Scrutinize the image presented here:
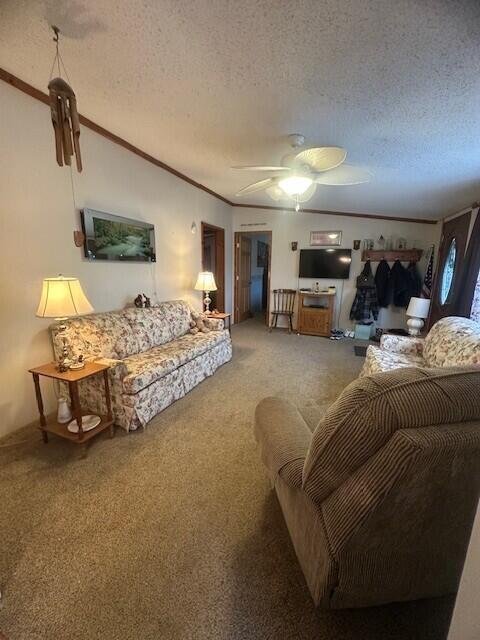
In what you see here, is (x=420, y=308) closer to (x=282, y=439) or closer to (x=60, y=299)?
(x=282, y=439)

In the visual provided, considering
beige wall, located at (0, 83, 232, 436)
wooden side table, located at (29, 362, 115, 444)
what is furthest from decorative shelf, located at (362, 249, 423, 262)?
wooden side table, located at (29, 362, 115, 444)

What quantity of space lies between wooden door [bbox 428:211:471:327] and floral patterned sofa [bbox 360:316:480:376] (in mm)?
1086

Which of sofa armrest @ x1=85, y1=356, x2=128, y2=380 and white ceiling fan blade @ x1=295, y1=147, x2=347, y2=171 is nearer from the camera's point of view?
white ceiling fan blade @ x1=295, y1=147, x2=347, y2=171

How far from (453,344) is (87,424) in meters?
3.01

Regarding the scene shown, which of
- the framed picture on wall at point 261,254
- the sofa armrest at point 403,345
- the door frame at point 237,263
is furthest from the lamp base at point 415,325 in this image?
the framed picture on wall at point 261,254

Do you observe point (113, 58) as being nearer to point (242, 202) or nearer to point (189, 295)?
point (189, 295)

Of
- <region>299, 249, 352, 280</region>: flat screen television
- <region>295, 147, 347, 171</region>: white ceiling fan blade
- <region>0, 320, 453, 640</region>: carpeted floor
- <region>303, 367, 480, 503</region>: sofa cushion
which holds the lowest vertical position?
<region>0, 320, 453, 640</region>: carpeted floor

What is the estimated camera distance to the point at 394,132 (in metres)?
2.08

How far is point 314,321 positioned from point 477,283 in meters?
2.59

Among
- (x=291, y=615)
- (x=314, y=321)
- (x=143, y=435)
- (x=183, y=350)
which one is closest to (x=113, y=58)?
(x=183, y=350)

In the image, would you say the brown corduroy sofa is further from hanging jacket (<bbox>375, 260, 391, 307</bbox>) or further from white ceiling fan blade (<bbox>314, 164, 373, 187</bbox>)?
hanging jacket (<bbox>375, 260, 391, 307</bbox>)

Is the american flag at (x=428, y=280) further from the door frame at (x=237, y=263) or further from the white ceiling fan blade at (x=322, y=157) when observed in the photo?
the white ceiling fan blade at (x=322, y=157)

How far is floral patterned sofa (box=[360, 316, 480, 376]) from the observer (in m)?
2.16

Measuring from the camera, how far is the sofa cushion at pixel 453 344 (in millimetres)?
2092
